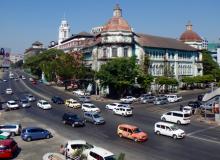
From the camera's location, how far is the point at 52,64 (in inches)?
4368

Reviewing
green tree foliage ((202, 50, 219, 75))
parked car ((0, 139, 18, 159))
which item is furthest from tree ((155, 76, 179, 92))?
parked car ((0, 139, 18, 159))

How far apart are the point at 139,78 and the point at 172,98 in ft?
35.1

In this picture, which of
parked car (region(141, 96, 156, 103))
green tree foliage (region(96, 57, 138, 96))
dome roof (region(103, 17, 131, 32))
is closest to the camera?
parked car (region(141, 96, 156, 103))

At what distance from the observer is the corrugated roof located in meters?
93.2

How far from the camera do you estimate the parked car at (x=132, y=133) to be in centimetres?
3868

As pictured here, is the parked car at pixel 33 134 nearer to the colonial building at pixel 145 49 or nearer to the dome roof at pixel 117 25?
the colonial building at pixel 145 49

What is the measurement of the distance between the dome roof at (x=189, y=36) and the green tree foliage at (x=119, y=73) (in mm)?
42686

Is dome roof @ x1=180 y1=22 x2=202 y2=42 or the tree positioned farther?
dome roof @ x1=180 y1=22 x2=202 y2=42

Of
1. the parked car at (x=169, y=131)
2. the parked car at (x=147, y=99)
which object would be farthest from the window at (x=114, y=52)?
the parked car at (x=169, y=131)

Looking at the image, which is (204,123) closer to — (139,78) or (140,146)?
(140,146)

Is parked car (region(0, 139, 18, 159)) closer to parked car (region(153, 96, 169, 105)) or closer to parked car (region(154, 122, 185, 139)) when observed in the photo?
parked car (region(154, 122, 185, 139))

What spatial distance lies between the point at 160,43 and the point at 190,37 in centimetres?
1951

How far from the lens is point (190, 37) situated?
374 ft

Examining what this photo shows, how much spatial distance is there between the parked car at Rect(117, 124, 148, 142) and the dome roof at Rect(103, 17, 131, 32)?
48816mm
